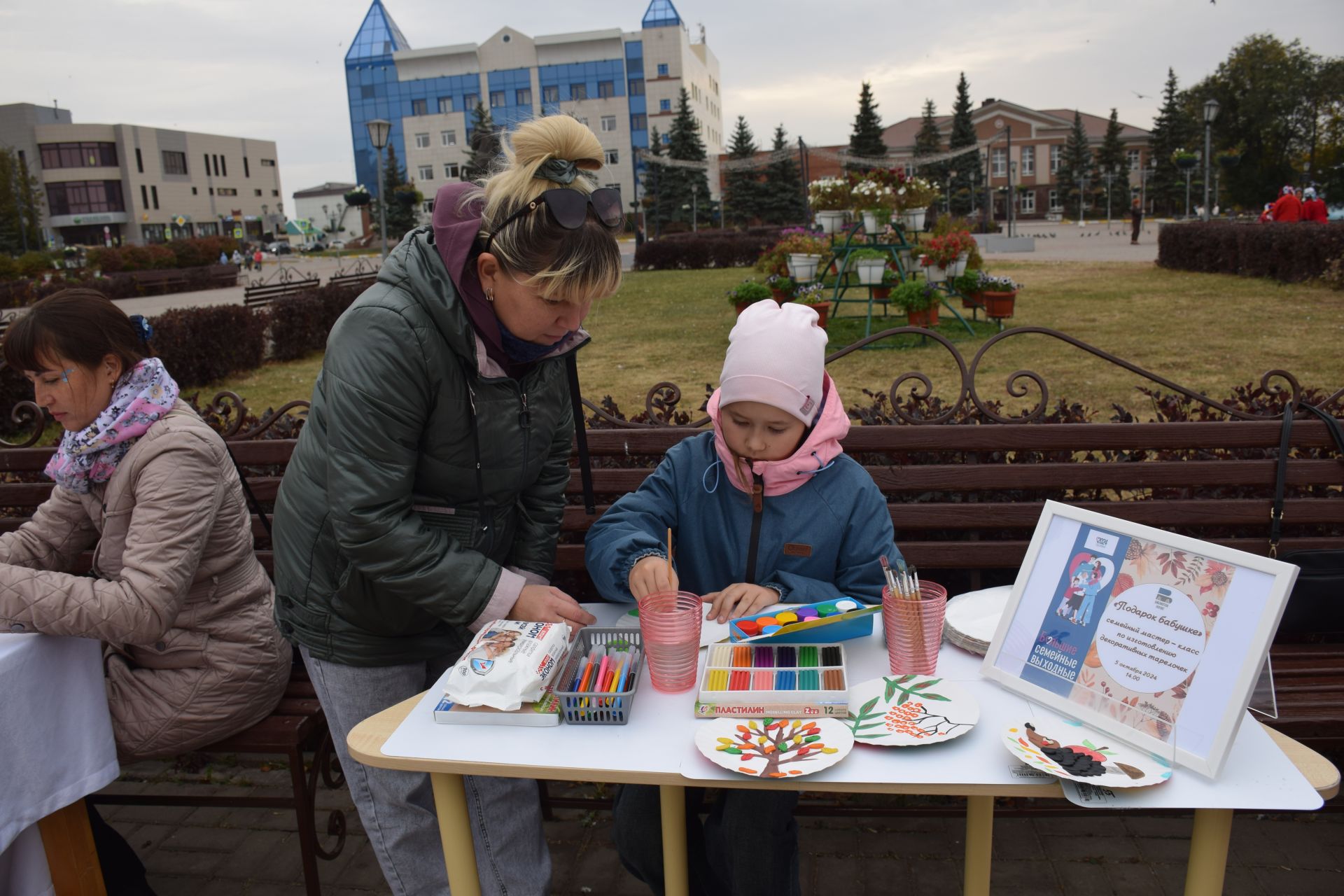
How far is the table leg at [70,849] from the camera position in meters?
2.27

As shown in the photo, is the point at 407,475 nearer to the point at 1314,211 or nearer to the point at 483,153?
the point at 483,153

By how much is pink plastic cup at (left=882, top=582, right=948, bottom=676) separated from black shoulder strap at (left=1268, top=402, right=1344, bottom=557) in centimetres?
159

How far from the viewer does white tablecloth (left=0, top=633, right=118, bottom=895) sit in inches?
80.4

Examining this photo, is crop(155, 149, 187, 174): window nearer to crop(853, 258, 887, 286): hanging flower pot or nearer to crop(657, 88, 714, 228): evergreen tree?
crop(657, 88, 714, 228): evergreen tree

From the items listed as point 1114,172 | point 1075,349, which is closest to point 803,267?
point 1075,349

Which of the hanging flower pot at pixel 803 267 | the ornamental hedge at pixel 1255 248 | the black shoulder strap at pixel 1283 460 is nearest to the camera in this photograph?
the black shoulder strap at pixel 1283 460

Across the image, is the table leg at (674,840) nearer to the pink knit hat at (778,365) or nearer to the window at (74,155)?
the pink knit hat at (778,365)

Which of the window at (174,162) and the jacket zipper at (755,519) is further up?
the window at (174,162)

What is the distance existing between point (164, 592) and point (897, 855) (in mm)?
2144

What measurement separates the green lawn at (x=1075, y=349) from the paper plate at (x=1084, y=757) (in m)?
4.27

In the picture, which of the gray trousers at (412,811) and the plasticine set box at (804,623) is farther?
the gray trousers at (412,811)

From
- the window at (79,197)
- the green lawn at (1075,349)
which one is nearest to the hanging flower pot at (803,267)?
the green lawn at (1075,349)

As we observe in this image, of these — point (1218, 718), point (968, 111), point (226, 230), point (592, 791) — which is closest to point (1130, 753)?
point (1218, 718)

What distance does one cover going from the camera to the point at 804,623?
174cm
